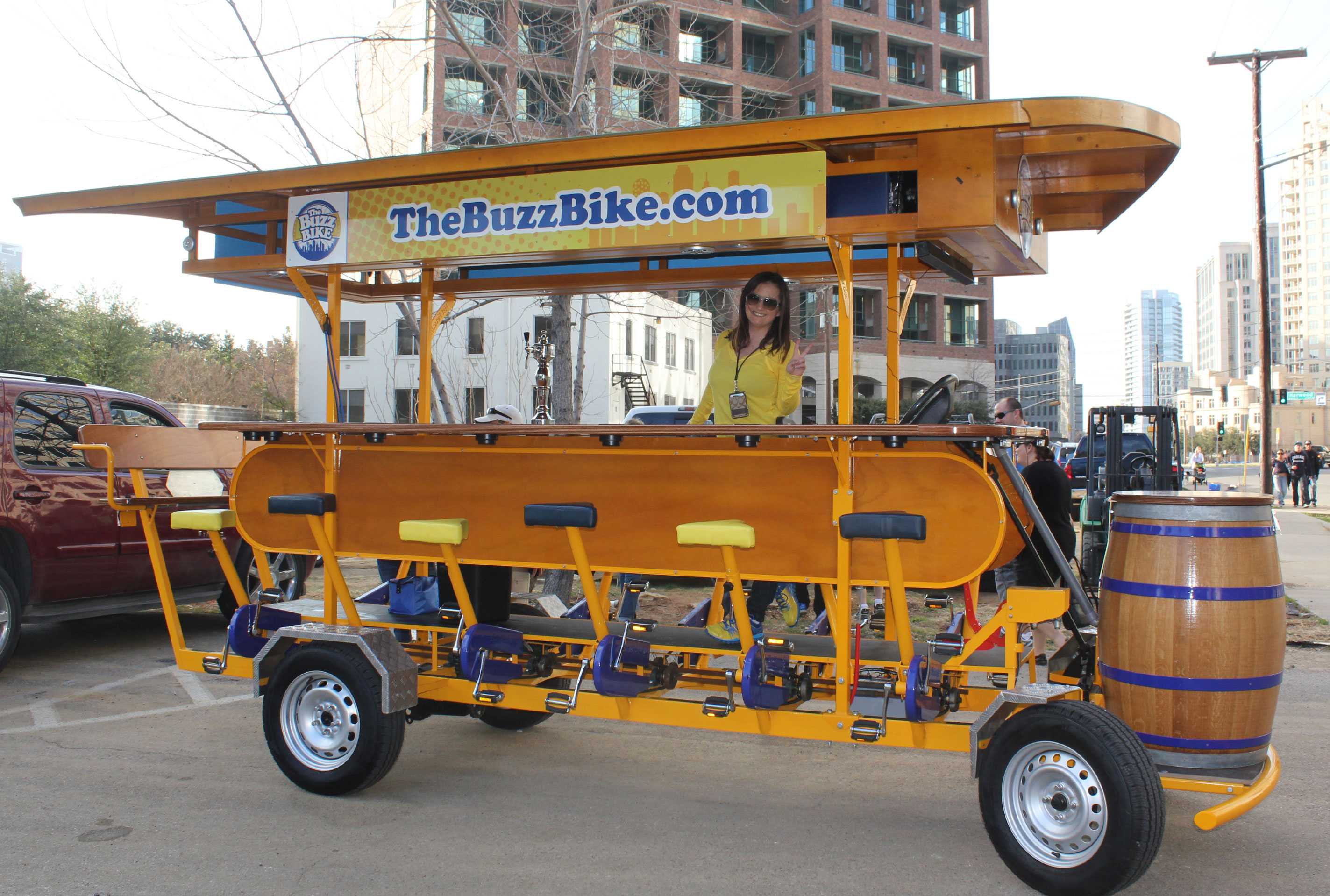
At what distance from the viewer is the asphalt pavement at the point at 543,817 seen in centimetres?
378

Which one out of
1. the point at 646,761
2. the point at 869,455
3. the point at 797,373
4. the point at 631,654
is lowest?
the point at 646,761

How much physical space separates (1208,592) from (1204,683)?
0.33 meters

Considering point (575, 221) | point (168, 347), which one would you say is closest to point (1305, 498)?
point (575, 221)

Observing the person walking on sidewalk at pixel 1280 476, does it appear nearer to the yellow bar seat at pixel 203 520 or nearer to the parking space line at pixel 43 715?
the yellow bar seat at pixel 203 520

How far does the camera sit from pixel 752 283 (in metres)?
5.29

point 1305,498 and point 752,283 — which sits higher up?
point 752,283

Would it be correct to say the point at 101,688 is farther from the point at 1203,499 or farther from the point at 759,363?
the point at 1203,499

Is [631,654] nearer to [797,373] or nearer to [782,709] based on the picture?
[782,709]

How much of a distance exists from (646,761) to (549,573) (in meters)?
5.06

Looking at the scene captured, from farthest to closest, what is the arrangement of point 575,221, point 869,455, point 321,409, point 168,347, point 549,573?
1. point 168,347
2. point 321,409
3. point 549,573
4. point 575,221
5. point 869,455

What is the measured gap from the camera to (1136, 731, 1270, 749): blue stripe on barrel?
357 cm

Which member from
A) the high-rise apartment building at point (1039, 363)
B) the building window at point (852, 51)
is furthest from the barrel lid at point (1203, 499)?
the high-rise apartment building at point (1039, 363)

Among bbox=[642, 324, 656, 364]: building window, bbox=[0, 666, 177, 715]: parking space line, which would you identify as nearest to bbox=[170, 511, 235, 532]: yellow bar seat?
bbox=[0, 666, 177, 715]: parking space line

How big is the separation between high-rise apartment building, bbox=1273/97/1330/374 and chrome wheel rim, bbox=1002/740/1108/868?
507 feet
